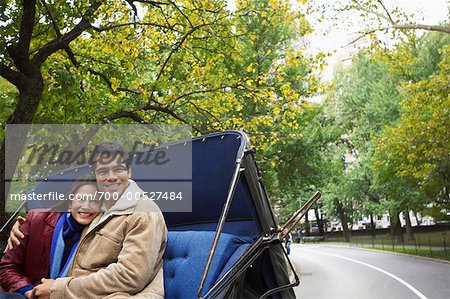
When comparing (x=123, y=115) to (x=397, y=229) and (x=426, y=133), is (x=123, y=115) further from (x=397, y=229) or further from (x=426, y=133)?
(x=397, y=229)

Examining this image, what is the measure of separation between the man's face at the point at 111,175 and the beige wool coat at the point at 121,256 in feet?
0.38

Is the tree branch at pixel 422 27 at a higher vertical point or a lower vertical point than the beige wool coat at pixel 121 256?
higher

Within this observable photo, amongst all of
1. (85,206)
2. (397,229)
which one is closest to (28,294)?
(85,206)

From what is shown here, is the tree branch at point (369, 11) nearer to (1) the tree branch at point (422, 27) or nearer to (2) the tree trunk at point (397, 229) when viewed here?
(1) the tree branch at point (422, 27)

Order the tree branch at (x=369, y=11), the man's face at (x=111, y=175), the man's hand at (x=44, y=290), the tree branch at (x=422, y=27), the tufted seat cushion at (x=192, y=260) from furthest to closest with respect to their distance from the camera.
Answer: the tree branch at (x=369, y=11)
the tree branch at (x=422, y=27)
the man's face at (x=111, y=175)
the tufted seat cushion at (x=192, y=260)
the man's hand at (x=44, y=290)

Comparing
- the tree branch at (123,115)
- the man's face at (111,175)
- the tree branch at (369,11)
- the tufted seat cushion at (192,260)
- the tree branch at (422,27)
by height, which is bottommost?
the tufted seat cushion at (192,260)

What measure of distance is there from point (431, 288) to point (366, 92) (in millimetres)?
22949

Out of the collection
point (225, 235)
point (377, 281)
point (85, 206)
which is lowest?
point (377, 281)

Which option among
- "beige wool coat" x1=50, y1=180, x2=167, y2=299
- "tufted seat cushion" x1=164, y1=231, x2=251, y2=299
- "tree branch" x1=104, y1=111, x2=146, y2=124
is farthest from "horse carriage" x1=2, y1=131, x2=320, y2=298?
"tree branch" x1=104, y1=111, x2=146, y2=124

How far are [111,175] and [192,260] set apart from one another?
87 centimetres

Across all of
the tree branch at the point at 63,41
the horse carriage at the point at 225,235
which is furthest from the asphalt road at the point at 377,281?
the horse carriage at the point at 225,235

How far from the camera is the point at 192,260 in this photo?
3.69 meters

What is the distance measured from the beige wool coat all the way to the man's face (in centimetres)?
11

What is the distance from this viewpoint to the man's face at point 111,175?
3.83 metres
